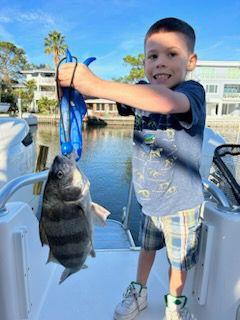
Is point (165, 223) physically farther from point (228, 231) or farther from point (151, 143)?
point (151, 143)

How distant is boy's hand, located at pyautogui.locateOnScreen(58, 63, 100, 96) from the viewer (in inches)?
45.9

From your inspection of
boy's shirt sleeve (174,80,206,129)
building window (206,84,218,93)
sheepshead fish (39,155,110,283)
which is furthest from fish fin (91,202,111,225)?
building window (206,84,218,93)

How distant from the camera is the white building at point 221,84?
158 ft

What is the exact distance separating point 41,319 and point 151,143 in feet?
4.43

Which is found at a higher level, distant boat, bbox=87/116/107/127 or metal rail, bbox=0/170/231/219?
metal rail, bbox=0/170/231/219

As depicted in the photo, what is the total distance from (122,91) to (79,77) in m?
0.19

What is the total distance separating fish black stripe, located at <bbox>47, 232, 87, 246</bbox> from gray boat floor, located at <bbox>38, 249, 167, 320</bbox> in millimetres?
905

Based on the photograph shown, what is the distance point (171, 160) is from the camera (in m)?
1.67

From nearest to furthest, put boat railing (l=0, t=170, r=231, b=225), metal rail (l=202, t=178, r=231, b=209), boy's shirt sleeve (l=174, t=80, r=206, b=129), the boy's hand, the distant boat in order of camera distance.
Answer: the boy's hand
boy's shirt sleeve (l=174, t=80, r=206, b=129)
boat railing (l=0, t=170, r=231, b=225)
metal rail (l=202, t=178, r=231, b=209)
the distant boat

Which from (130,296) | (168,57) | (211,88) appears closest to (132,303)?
(130,296)

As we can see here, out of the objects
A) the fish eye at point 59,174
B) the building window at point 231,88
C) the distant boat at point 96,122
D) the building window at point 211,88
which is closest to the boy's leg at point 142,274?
the fish eye at point 59,174

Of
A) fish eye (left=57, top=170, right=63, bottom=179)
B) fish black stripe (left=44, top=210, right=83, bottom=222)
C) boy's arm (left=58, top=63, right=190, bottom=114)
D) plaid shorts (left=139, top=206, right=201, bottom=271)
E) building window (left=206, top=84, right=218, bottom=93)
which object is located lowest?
plaid shorts (left=139, top=206, right=201, bottom=271)

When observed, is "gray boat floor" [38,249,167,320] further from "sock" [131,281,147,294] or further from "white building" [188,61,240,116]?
"white building" [188,61,240,116]

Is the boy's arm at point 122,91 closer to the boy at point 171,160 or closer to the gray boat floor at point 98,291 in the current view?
the boy at point 171,160
